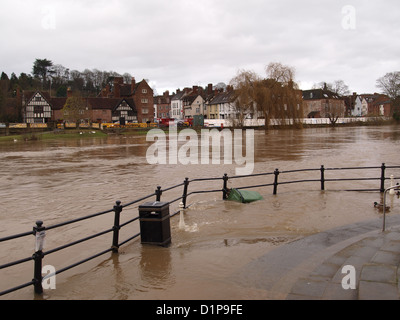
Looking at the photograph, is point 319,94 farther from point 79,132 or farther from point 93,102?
point 79,132

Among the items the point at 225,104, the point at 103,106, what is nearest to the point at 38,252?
the point at 103,106

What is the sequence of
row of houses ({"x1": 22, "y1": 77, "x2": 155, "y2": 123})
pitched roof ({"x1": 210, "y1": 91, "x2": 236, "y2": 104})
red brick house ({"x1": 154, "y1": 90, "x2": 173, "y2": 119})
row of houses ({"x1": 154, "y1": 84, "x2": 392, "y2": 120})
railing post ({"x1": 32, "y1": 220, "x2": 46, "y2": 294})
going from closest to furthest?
1. railing post ({"x1": 32, "y1": 220, "x2": 46, "y2": 294})
2. row of houses ({"x1": 22, "y1": 77, "x2": 155, "y2": 123})
3. pitched roof ({"x1": 210, "y1": 91, "x2": 236, "y2": 104})
4. row of houses ({"x1": 154, "y1": 84, "x2": 392, "y2": 120})
5. red brick house ({"x1": 154, "y1": 90, "x2": 173, "y2": 119})

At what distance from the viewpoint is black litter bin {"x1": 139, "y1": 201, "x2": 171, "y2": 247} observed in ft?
26.3

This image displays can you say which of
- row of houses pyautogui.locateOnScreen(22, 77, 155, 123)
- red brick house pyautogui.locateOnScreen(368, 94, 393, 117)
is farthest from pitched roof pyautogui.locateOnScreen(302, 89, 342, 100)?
row of houses pyautogui.locateOnScreen(22, 77, 155, 123)

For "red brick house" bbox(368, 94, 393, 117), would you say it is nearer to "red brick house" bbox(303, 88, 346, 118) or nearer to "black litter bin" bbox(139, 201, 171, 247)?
"red brick house" bbox(303, 88, 346, 118)

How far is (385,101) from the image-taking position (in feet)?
457

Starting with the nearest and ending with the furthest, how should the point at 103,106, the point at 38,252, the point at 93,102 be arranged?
the point at 38,252
the point at 93,102
the point at 103,106

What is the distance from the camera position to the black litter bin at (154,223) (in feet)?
26.3

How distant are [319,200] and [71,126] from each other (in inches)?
2836

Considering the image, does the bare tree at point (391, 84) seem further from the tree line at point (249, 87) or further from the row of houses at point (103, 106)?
the row of houses at point (103, 106)

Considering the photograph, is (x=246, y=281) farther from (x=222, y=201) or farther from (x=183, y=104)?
(x=183, y=104)

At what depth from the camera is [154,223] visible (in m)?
8.16

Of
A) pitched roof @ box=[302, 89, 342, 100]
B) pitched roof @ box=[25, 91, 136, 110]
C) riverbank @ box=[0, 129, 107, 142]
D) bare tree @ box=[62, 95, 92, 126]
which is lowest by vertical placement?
riverbank @ box=[0, 129, 107, 142]

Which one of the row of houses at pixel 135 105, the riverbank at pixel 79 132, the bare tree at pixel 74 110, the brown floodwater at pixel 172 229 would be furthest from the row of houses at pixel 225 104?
the brown floodwater at pixel 172 229
